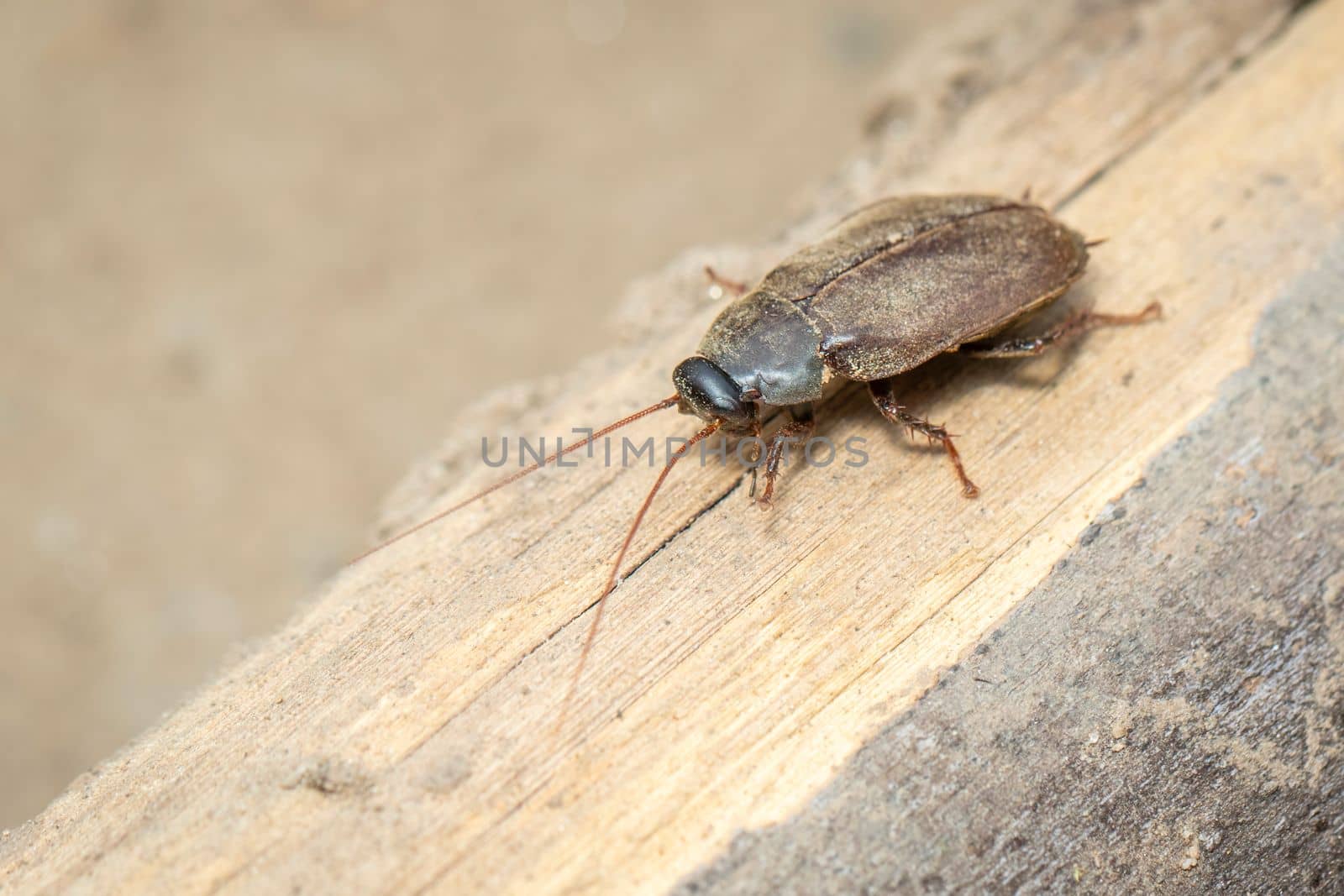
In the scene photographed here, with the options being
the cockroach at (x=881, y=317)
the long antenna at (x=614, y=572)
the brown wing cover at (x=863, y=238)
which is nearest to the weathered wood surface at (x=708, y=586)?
the long antenna at (x=614, y=572)

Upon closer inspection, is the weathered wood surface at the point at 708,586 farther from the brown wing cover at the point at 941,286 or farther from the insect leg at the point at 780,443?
the brown wing cover at the point at 941,286

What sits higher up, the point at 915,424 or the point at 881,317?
the point at 881,317

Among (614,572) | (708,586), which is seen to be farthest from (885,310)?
(614,572)

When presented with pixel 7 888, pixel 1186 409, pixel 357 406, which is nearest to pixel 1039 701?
pixel 1186 409

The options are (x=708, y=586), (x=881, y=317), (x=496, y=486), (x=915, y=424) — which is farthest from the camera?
(x=881, y=317)

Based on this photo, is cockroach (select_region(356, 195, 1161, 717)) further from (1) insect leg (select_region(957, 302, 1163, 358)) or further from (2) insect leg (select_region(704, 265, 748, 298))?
(2) insect leg (select_region(704, 265, 748, 298))

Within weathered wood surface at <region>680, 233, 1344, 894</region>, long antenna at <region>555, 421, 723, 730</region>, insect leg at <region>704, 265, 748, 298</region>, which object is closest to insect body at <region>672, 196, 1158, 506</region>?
long antenna at <region>555, 421, 723, 730</region>

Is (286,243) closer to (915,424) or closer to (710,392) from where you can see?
(710,392)
